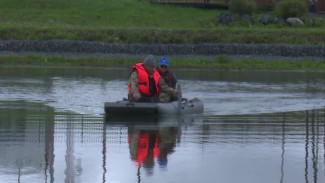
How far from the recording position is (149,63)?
20.3m

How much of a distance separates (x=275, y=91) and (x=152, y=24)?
27031 mm

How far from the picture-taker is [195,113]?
21.6m

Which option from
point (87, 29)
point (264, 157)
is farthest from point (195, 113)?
point (87, 29)

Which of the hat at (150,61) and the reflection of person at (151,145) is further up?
the hat at (150,61)

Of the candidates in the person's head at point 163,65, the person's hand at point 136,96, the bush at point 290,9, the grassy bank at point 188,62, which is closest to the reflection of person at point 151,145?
the person's hand at point 136,96

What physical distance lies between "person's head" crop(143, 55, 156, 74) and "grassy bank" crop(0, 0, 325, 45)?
2890 centimetres

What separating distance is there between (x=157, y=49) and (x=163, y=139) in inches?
1247

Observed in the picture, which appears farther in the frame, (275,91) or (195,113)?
(275,91)

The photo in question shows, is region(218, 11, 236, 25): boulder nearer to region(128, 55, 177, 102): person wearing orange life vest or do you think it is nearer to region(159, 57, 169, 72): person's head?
region(159, 57, 169, 72): person's head

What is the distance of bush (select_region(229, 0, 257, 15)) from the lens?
56594 mm

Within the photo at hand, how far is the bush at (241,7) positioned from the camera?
56594 millimetres

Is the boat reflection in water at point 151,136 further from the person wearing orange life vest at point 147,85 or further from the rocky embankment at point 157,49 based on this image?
the rocky embankment at point 157,49

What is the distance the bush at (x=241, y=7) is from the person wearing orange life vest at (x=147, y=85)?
1429 inches

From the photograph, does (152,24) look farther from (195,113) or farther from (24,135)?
(24,135)
